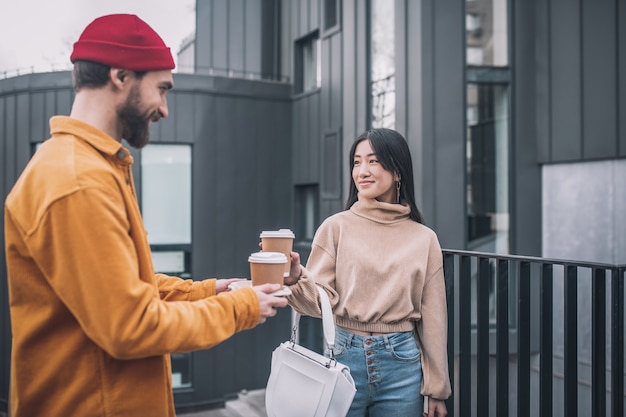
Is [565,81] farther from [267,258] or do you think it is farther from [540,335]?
[267,258]

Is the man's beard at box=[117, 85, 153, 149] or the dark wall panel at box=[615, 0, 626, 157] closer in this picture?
the man's beard at box=[117, 85, 153, 149]

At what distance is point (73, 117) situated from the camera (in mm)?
1568

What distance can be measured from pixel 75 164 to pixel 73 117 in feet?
0.76

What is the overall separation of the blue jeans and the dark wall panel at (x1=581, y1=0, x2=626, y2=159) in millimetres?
5439

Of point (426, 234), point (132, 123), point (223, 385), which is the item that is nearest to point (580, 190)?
point (426, 234)

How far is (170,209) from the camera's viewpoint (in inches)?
441

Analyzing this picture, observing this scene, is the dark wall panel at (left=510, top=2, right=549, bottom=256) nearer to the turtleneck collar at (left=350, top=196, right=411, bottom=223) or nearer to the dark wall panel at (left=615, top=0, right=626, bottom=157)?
the dark wall panel at (left=615, top=0, right=626, bottom=157)

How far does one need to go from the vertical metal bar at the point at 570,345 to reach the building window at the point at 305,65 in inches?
371

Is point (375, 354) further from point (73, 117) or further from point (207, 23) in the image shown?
point (207, 23)

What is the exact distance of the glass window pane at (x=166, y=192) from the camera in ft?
36.4

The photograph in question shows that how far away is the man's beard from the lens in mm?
1577

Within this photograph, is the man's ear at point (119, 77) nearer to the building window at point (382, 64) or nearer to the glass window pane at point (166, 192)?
the building window at point (382, 64)

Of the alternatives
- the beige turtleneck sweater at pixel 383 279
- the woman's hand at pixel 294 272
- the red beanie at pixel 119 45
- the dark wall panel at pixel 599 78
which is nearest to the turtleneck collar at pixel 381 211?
the beige turtleneck sweater at pixel 383 279

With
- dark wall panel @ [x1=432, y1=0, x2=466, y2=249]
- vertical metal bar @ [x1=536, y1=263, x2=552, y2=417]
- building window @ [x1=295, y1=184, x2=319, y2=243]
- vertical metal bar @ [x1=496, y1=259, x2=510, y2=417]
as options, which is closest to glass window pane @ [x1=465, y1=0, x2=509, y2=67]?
dark wall panel @ [x1=432, y1=0, x2=466, y2=249]
